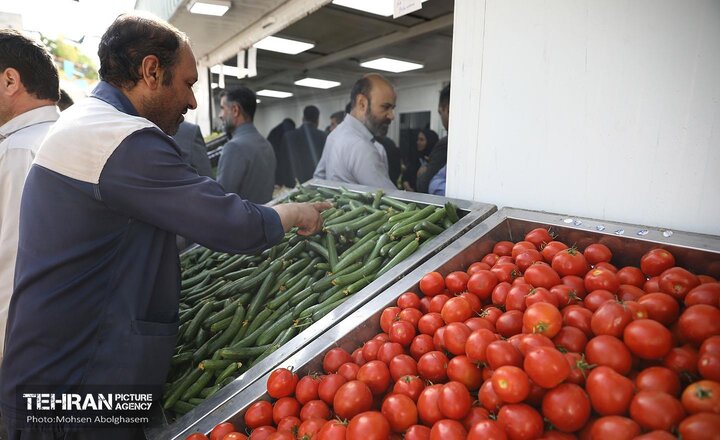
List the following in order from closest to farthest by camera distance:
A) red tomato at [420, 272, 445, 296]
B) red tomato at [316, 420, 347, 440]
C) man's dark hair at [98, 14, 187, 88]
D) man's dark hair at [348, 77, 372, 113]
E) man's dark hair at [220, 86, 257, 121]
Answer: red tomato at [316, 420, 347, 440] < man's dark hair at [98, 14, 187, 88] < red tomato at [420, 272, 445, 296] < man's dark hair at [348, 77, 372, 113] < man's dark hair at [220, 86, 257, 121]

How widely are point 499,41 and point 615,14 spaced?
0.66 metres

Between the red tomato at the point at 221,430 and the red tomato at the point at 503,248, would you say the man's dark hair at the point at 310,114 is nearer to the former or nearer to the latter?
the red tomato at the point at 503,248

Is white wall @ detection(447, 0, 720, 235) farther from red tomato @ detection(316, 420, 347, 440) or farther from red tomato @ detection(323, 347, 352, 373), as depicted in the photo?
red tomato @ detection(316, 420, 347, 440)

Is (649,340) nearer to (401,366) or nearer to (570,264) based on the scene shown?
(570,264)

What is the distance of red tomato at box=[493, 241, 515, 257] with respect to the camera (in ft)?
7.49

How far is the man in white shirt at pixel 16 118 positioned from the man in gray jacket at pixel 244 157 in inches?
79.3

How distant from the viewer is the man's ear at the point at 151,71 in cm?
196

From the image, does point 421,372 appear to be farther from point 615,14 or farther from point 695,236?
point 615,14

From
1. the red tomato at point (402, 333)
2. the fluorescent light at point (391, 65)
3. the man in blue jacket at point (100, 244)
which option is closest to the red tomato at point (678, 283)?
the red tomato at point (402, 333)

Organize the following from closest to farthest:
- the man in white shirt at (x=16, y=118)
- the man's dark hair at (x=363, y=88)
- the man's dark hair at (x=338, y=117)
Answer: the man in white shirt at (x=16, y=118), the man's dark hair at (x=363, y=88), the man's dark hair at (x=338, y=117)

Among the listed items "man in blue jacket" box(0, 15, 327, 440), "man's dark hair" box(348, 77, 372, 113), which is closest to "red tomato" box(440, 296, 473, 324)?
"man in blue jacket" box(0, 15, 327, 440)

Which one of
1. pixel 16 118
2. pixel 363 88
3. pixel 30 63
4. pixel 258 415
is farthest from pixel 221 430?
pixel 363 88

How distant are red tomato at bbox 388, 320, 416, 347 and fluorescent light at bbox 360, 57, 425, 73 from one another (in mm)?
9594

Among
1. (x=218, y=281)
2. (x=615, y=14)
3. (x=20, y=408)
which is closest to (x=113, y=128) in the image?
(x=20, y=408)
